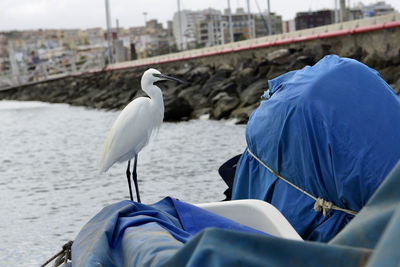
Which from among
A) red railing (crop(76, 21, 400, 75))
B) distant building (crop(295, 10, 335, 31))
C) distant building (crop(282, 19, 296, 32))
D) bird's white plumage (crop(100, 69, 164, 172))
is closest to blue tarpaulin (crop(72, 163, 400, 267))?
bird's white plumage (crop(100, 69, 164, 172))

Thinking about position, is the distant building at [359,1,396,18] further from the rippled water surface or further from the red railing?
the rippled water surface

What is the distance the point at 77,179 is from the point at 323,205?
740 cm

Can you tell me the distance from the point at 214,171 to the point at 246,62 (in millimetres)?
16491

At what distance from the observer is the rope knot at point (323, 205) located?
3346mm

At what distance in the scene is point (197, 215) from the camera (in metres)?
2.74

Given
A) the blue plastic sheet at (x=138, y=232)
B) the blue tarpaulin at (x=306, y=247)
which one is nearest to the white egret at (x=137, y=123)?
the blue plastic sheet at (x=138, y=232)

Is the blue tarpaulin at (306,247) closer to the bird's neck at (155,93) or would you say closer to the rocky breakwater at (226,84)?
the bird's neck at (155,93)

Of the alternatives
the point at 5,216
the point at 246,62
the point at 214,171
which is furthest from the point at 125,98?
the point at 5,216

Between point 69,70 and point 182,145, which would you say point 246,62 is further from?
point 69,70

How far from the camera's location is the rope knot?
11.0ft

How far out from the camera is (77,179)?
10.4m

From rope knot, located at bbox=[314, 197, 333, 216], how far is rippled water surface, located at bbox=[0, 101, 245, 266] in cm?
259

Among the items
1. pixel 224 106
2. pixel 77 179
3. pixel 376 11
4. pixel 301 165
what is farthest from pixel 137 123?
pixel 376 11

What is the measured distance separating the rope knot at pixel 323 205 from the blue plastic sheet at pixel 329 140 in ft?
0.08
